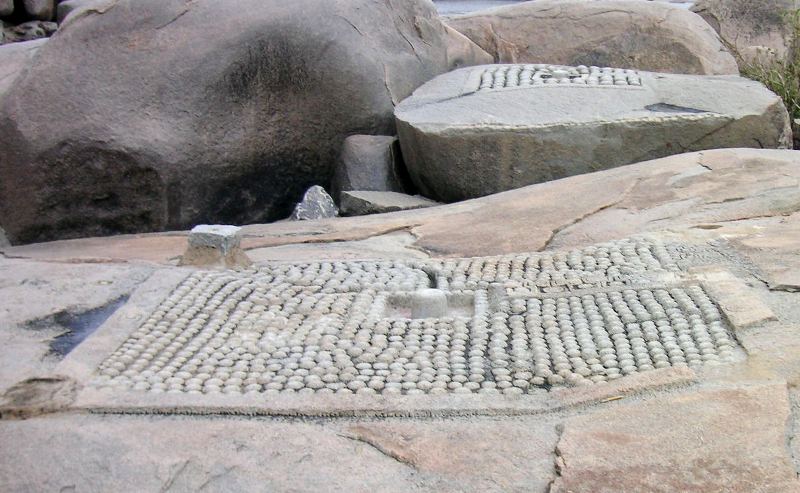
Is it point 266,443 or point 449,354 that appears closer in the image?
point 266,443

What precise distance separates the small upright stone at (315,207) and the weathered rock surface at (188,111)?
0.79ft

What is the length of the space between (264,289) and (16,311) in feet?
2.09

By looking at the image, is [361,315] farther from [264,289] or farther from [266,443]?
[266,443]

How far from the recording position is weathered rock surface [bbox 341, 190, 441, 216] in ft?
13.1

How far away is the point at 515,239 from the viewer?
3227mm

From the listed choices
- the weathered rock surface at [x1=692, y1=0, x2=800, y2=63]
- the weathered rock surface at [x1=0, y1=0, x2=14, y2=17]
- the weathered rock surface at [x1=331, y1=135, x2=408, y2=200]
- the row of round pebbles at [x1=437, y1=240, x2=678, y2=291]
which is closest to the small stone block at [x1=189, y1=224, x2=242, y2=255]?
the row of round pebbles at [x1=437, y1=240, x2=678, y2=291]

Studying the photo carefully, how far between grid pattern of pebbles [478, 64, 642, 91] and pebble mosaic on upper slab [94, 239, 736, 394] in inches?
65.6

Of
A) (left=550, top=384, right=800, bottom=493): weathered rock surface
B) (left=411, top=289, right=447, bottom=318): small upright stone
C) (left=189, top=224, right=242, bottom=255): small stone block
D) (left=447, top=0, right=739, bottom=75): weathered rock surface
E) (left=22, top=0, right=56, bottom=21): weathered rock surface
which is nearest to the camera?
(left=550, top=384, right=800, bottom=493): weathered rock surface

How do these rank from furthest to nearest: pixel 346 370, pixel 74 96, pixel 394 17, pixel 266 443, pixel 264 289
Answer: pixel 394 17 < pixel 74 96 < pixel 264 289 < pixel 346 370 < pixel 266 443

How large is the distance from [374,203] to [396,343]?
1.75m

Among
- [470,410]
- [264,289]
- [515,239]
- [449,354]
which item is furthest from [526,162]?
[470,410]

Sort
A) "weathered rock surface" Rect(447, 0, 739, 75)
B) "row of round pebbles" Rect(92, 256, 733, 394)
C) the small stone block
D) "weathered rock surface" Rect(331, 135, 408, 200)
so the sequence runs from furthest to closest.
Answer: "weathered rock surface" Rect(447, 0, 739, 75) → "weathered rock surface" Rect(331, 135, 408, 200) → the small stone block → "row of round pebbles" Rect(92, 256, 733, 394)

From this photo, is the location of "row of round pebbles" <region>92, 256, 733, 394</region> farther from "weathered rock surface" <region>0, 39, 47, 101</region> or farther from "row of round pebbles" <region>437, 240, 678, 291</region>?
"weathered rock surface" <region>0, 39, 47, 101</region>

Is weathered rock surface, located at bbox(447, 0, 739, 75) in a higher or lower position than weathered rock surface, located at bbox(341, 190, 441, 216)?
higher
